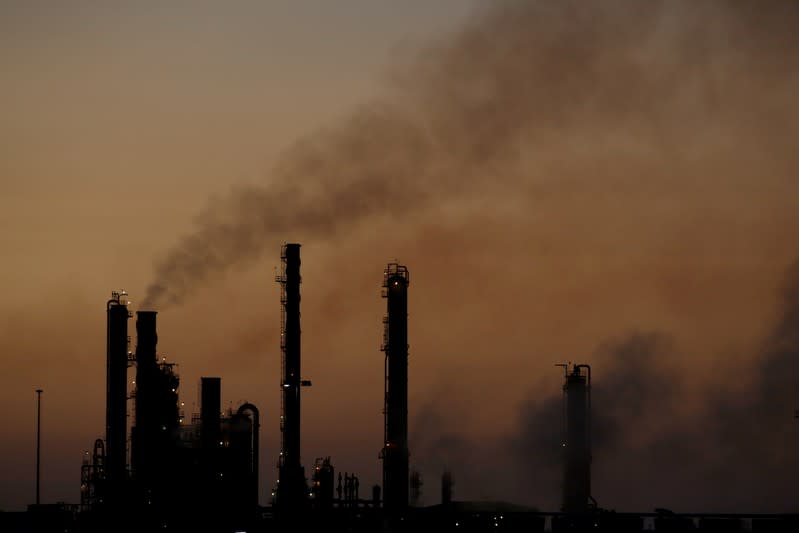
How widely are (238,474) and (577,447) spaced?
2605 cm

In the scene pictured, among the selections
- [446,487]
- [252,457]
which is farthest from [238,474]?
[446,487]

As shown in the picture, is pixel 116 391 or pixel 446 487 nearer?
pixel 116 391

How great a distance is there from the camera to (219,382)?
206ft

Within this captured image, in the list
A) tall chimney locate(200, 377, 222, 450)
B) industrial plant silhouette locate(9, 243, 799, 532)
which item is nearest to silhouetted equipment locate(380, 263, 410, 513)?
industrial plant silhouette locate(9, 243, 799, 532)

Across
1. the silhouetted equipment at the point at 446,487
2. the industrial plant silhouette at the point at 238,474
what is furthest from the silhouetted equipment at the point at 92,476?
the silhouetted equipment at the point at 446,487

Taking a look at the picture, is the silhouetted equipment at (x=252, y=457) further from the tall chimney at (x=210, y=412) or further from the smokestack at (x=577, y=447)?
the smokestack at (x=577, y=447)

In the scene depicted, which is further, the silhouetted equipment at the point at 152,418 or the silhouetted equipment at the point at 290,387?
the silhouetted equipment at the point at 290,387

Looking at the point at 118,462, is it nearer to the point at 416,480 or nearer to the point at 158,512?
the point at 158,512

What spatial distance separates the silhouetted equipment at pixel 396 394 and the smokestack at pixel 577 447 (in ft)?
43.2

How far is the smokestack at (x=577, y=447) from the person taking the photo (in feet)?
257

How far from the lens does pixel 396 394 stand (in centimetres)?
6831

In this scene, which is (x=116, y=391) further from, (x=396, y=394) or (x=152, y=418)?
(x=396, y=394)

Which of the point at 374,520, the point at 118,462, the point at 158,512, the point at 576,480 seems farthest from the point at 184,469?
the point at 576,480

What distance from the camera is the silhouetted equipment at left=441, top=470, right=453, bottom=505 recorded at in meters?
78.3
